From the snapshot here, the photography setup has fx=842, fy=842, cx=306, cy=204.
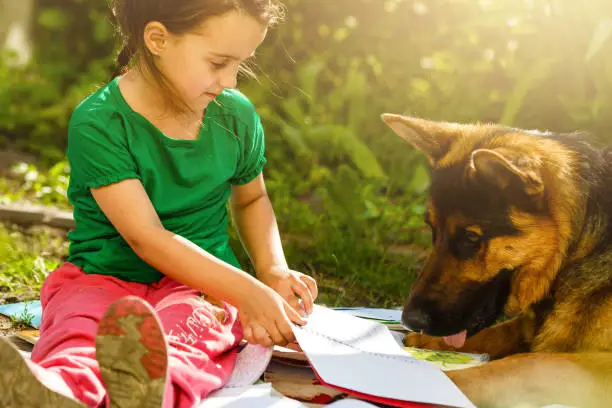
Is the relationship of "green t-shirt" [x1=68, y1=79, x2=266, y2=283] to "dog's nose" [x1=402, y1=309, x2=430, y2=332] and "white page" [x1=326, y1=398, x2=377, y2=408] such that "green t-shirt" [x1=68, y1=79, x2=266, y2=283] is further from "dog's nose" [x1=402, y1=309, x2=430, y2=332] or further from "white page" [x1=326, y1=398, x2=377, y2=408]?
"white page" [x1=326, y1=398, x2=377, y2=408]

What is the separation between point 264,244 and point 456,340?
2.98 ft

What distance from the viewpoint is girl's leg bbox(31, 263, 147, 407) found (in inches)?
97.2

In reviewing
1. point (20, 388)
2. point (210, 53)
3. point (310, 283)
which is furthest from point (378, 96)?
point (20, 388)

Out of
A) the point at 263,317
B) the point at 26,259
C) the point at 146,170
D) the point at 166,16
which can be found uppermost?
the point at 166,16

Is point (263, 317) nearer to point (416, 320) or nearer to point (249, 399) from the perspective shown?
point (249, 399)

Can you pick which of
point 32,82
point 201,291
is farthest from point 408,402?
point 32,82

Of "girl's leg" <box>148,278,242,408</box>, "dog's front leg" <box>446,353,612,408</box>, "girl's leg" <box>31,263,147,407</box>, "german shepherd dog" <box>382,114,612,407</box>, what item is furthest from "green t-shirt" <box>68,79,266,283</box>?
"dog's front leg" <box>446,353,612,408</box>

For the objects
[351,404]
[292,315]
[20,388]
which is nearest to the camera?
[20,388]

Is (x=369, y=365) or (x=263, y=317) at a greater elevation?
(x=263, y=317)

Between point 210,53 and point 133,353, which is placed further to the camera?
point 210,53

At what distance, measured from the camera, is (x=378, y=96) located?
6574 millimetres

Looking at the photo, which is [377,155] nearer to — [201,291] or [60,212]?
[60,212]

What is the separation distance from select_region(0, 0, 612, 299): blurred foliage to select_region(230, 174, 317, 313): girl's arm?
2.94ft

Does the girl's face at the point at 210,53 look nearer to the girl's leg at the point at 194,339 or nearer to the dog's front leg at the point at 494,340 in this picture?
the girl's leg at the point at 194,339
